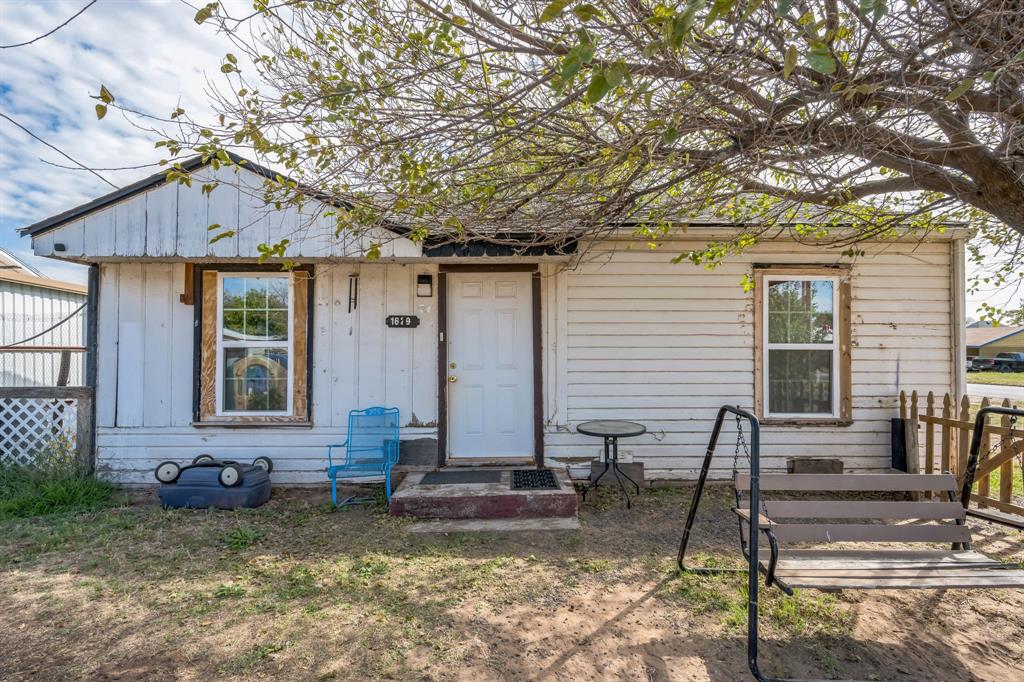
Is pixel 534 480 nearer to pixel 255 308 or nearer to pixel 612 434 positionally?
pixel 612 434

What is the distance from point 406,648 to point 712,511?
353 cm

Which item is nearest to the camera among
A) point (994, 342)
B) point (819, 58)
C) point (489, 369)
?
point (819, 58)

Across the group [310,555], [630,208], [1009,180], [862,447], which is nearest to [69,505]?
[310,555]

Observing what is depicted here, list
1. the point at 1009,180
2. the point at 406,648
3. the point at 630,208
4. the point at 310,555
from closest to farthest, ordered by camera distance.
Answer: the point at 406,648, the point at 1009,180, the point at 310,555, the point at 630,208

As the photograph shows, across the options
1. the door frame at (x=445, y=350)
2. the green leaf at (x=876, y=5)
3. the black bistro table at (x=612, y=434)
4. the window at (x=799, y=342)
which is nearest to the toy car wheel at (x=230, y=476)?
the door frame at (x=445, y=350)

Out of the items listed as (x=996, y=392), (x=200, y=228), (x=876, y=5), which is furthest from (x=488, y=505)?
(x=996, y=392)

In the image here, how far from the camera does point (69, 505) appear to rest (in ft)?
16.8

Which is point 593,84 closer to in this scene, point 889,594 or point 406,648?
point 406,648

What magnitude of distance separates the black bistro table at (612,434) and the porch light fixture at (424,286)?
225 cm

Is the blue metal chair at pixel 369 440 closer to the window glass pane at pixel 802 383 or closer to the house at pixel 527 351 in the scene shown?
the house at pixel 527 351

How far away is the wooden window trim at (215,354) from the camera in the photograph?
19.0ft

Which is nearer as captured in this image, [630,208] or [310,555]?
[310,555]

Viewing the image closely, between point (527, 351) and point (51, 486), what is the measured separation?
4.96 metres

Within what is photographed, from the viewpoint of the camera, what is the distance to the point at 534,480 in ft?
17.7
